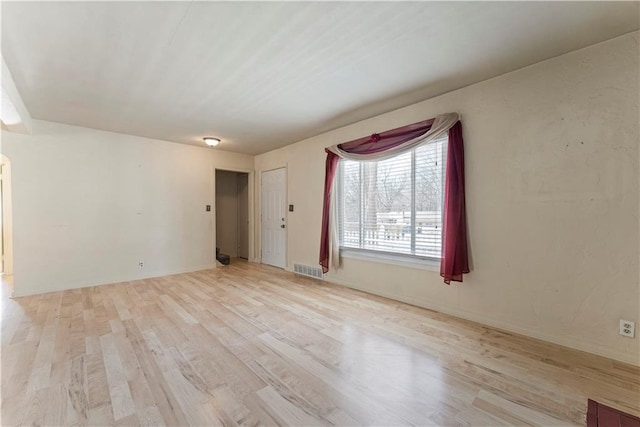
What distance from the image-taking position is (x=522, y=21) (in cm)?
190

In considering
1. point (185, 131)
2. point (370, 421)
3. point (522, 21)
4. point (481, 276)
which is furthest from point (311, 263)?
point (522, 21)

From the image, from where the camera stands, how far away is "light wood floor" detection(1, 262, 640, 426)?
5.11 ft

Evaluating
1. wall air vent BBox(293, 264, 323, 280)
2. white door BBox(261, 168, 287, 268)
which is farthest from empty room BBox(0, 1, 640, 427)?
white door BBox(261, 168, 287, 268)

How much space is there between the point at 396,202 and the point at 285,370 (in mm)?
2426

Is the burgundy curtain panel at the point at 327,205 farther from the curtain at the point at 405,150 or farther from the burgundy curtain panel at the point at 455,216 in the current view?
the burgundy curtain panel at the point at 455,216

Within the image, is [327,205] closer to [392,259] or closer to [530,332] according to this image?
[392,259]

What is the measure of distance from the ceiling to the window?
2.53 feet

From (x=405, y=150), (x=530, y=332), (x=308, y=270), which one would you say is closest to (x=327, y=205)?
(x=308, y=270)

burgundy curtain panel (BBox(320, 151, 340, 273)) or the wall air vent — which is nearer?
burgundy curtain panel (BBox(320, 151, 340, 273))

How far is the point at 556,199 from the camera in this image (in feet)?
7.79

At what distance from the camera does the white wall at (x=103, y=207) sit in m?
3.86

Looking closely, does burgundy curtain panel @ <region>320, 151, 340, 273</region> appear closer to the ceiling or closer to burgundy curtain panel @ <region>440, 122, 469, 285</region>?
the ceiling

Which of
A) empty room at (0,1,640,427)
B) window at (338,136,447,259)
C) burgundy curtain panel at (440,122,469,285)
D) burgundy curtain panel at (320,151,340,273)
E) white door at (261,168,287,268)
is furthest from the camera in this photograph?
white door at (261,168,287,268)

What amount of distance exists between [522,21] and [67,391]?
396 cm
